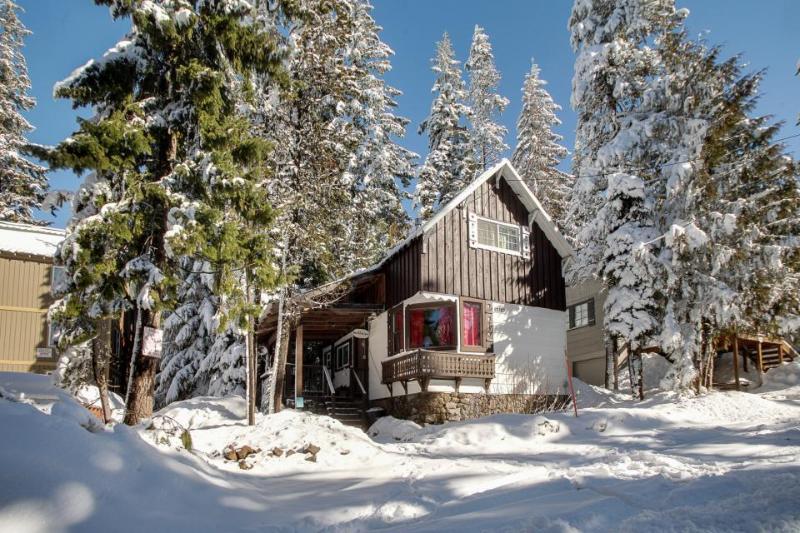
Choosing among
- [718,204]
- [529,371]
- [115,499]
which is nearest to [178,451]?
[115,499]

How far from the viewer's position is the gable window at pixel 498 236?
18469 mm

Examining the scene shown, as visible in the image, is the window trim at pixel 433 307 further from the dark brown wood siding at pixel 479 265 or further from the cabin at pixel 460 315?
the dark brown wood siding at pixel 479 265

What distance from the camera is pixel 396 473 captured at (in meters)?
9.20

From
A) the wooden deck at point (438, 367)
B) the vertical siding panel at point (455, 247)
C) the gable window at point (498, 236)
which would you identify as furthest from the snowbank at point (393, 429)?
the gable window at point (498, 236)

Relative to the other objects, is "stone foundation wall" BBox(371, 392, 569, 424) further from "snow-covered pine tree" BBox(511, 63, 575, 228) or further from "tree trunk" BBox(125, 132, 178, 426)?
"snow-covered pine tree" BBox(511, 63, 575, 228)

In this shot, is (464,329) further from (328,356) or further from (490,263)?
(328,356)

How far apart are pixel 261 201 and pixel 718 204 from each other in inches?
566

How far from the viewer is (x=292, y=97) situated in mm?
15195

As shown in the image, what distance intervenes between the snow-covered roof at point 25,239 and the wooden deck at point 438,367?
12.9m

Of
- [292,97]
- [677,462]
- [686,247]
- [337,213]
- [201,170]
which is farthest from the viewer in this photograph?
[337,213]

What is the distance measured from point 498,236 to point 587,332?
391 inches

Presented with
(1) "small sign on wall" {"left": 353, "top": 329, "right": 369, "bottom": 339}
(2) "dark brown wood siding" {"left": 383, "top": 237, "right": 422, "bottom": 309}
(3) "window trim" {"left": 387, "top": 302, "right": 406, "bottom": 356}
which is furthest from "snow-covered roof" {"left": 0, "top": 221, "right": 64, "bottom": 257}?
(3) "window trim" {"left": 387, "top": 302, "right": 406, "bottom": 356}

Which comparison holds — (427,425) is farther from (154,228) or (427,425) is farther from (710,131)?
(710,131)

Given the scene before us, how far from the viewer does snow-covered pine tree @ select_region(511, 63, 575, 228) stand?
3297cm
